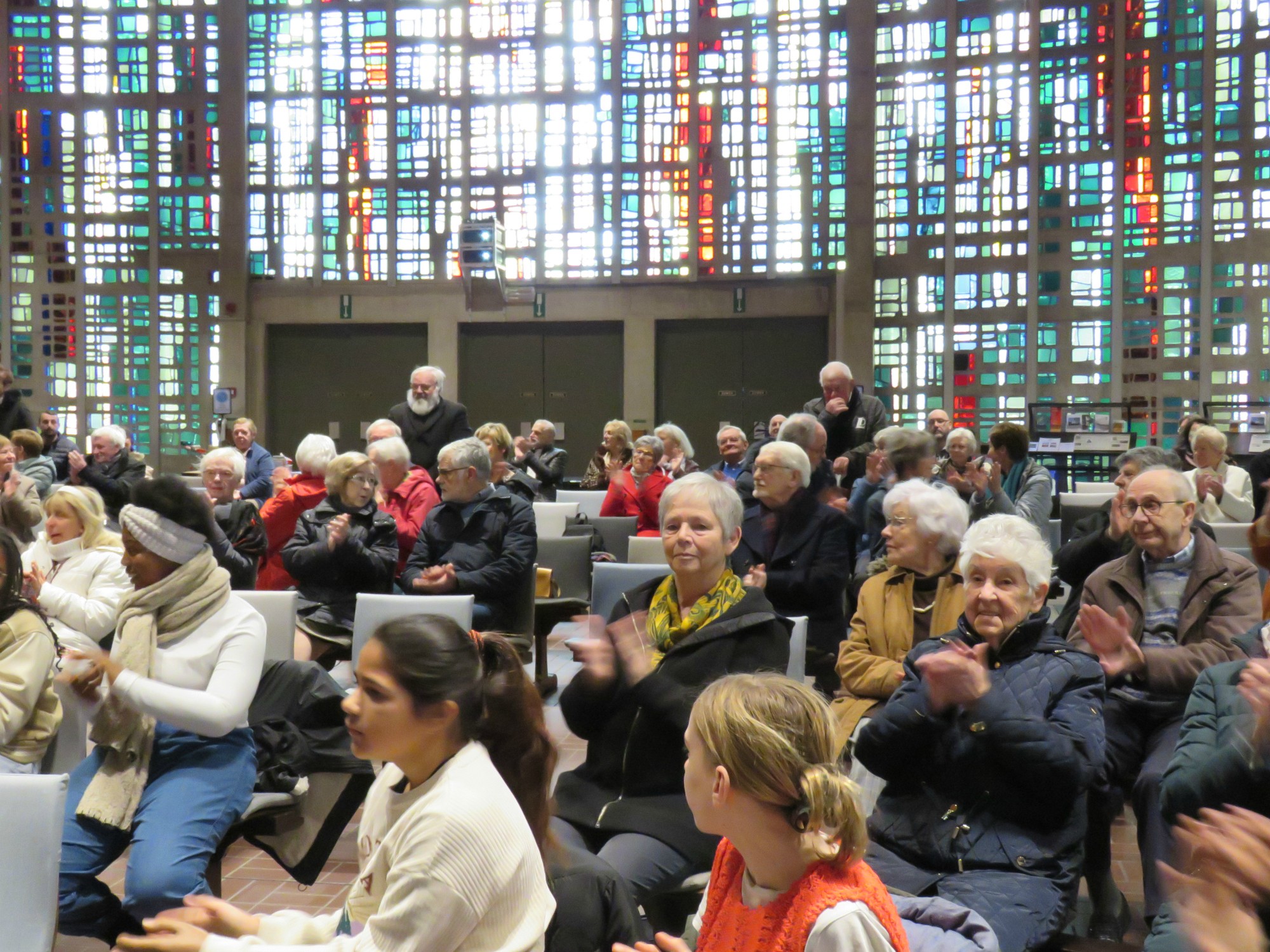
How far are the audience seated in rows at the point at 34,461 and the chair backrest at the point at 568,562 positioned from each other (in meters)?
3.90

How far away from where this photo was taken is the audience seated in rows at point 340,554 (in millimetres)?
5488

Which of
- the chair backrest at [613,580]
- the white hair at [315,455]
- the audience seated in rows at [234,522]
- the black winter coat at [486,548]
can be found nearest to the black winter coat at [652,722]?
the chair backrest at [613,580]

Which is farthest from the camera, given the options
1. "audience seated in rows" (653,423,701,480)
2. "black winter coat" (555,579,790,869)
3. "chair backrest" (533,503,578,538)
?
"audience seated in rows" (653,423,701,480)

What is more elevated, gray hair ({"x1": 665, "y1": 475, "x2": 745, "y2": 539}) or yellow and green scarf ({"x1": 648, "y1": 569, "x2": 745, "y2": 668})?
gray hair ({"x1": 665, "y1": 475, "x2": 745, "y2": 539})

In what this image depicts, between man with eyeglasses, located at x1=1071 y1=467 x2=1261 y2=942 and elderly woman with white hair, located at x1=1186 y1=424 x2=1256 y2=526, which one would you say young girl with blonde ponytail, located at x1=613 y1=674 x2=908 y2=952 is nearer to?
man with eyeglasses, located at x1=1071 y1=467 x2=1261 y2=942

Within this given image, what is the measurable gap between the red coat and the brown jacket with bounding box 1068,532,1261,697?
166 inches

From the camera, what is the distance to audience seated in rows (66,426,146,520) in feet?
29.6

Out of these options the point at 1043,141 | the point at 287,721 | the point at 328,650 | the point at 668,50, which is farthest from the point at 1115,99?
the point at 287,721

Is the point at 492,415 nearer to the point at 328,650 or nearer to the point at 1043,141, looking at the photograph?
the point at 1043,141

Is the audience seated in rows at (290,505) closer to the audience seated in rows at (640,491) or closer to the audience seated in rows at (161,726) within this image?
the audience seated in rows at (640,491)

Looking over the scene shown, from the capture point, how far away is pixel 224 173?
16172mm

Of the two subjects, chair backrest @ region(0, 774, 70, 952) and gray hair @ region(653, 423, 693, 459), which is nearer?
chair backrest @ region(0, 774, 70, 952)

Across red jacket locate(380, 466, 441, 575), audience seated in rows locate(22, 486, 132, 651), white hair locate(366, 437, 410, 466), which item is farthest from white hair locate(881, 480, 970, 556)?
white hair locate(366, 437, 410, 466)

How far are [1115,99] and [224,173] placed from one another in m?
11.1
